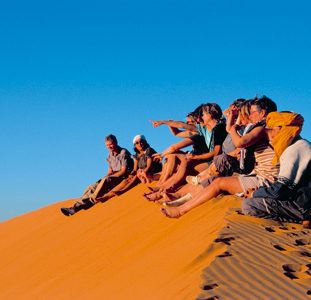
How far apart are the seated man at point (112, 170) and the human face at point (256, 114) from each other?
5987mm

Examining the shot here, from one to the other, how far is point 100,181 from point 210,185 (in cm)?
653

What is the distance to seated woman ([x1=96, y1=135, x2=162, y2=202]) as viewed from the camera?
43.9ft

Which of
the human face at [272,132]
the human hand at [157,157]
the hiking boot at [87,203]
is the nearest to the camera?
the human face at [272,132]

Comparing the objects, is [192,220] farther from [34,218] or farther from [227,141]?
[34,218]

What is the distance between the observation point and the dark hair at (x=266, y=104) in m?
8.81

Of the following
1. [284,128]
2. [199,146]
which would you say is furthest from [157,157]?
[284,128]

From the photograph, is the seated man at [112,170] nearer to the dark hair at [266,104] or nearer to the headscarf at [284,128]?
the dark hair at [266,104]

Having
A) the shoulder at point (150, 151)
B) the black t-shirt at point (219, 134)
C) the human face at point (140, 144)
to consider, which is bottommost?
the black t-shirt at point (219, 134)

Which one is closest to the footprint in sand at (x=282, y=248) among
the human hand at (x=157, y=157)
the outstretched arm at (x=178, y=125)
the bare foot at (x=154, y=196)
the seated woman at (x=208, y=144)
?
the seated woman at (x=208, y=144)

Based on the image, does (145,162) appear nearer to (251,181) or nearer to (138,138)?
(138,138)

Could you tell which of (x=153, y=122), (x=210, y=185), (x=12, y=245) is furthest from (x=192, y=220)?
(x=12, y=245)

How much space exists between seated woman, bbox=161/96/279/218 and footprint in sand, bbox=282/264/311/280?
2.11m

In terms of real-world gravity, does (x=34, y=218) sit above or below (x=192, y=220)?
above

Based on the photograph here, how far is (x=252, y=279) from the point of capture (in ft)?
18.8
